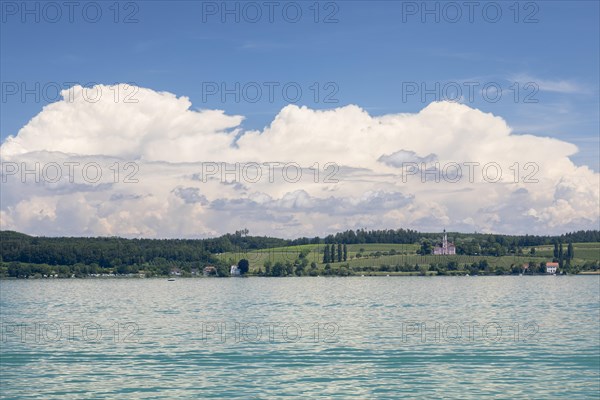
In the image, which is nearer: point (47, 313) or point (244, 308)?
point (47, 313)

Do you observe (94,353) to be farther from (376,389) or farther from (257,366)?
(376,389)

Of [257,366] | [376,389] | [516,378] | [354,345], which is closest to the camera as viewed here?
[376,389]

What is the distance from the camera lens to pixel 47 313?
116000mm

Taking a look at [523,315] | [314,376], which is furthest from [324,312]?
[314,376]

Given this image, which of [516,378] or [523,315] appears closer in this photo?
[516,378]

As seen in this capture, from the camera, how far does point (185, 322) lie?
95.9 metres

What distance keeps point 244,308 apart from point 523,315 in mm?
49014

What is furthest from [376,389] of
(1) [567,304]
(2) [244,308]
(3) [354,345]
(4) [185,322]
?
(1) [567,304]

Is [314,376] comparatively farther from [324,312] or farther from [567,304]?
[567,304]

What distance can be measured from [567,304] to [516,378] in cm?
8530

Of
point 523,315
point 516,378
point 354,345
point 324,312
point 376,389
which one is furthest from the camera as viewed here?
point 324,312

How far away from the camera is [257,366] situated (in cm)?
5744

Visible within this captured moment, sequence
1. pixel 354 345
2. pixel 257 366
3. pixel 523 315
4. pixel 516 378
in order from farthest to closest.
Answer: pixel 523 315 → pixel 354 345 → pixel 257 366 → pixel 516 378

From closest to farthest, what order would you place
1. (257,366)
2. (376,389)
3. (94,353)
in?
1. (376,389)
2. (257,366)
3. (94,353)
